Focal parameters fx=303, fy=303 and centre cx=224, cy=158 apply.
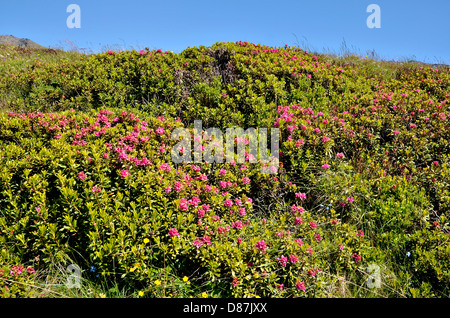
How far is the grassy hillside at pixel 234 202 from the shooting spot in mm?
3479

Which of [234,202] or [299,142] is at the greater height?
[299,142]

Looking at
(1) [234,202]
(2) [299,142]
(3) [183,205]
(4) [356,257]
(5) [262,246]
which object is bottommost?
(4) [356,257]

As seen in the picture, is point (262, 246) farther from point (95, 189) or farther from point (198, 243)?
point (95, 189)

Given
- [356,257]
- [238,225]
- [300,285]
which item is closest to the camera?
[300,285]

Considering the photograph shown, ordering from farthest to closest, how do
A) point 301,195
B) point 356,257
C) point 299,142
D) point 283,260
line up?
point 299,142 → point 301,195 → point 356,257 → point 283,260

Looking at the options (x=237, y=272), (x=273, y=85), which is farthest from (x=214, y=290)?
(x=273, y=85)

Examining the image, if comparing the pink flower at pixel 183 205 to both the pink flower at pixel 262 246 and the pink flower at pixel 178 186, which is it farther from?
the pink flower at pixel 262 246

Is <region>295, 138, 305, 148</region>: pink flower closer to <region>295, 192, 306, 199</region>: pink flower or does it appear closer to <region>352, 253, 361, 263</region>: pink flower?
<region>295, 192, 306, 199</region>: pink flower

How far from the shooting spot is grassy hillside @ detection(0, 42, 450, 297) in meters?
3.48

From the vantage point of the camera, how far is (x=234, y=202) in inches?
179

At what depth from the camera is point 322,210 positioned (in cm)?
471

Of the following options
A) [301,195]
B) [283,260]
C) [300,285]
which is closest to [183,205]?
[283,260]

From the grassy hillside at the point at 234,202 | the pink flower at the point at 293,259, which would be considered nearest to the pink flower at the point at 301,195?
the grassy hillside at the point at 234,202

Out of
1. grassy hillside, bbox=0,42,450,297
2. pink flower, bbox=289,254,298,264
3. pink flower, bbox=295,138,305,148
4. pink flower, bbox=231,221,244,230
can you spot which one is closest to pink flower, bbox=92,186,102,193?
grassy hillside, bbox=0,42,450,297
